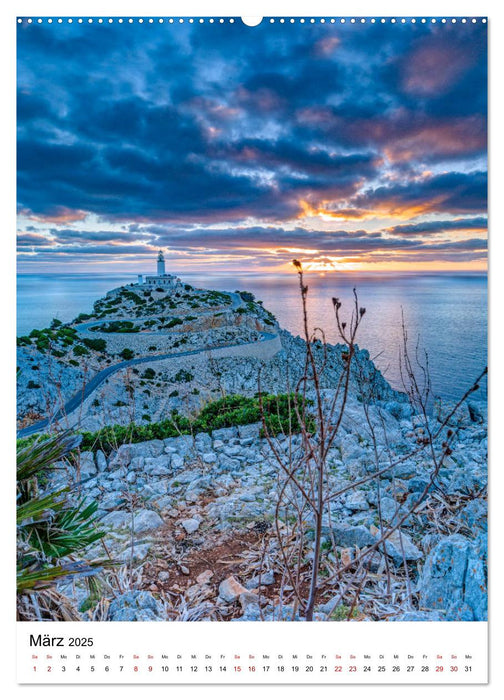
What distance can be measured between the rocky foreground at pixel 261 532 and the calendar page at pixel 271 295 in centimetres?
1

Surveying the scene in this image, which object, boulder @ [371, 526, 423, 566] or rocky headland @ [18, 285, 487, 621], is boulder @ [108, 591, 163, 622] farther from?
boulder @ [371, 526, 423, 566]

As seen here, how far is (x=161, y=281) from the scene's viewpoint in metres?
2.93

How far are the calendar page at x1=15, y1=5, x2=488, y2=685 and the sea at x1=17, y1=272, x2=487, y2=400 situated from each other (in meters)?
0.02

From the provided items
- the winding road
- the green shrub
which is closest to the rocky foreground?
the green shrub

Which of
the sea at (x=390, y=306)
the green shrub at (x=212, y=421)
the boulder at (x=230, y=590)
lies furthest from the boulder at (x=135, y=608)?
the green shrub at (x=212, y=421)

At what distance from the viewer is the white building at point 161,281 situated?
2.66m

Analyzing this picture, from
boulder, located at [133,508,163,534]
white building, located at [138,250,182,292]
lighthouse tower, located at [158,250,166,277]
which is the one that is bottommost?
boulder, located at [133,508,163,534]

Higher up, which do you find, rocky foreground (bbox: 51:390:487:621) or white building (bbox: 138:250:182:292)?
white building (bbox: 138:250:182:292)

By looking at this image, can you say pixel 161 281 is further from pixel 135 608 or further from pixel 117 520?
pixel 135 608

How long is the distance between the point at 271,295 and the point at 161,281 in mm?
→ 986

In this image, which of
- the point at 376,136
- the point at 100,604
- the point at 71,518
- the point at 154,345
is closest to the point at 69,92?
the point at 376,136

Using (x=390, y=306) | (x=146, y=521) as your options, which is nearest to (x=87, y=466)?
(x=146, y=521)

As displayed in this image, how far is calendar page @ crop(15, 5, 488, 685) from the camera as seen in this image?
1.38m

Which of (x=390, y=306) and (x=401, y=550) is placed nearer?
(x=401, y=550)
